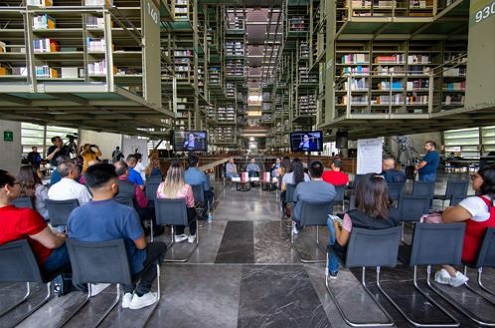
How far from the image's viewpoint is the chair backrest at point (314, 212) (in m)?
3.03

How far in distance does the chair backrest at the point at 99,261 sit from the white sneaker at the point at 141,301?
0.51 metres

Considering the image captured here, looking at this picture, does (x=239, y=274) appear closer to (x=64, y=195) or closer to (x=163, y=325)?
(x=163, y=325)

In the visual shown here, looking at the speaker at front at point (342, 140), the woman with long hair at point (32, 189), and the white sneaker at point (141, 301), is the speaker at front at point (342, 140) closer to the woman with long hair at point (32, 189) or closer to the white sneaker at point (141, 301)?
the white sneaker at point (141, 301)

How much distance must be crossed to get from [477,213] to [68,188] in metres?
3.70

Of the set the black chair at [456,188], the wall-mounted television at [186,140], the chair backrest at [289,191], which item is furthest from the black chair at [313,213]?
the wall-mounted television at [186,140]

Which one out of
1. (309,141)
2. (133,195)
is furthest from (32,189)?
(309,141)

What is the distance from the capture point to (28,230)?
65.7 inches

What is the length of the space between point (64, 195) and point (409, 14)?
8067 millimetres

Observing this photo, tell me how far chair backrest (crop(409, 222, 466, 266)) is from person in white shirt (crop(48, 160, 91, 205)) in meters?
3.20

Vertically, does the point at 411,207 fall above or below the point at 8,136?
below

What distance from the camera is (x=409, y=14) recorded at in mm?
6559

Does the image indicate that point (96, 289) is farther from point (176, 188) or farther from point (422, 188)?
point (422, 188)

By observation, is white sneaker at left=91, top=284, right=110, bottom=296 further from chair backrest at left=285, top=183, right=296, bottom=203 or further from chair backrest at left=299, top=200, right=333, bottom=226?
chair backrest at left=285, top=183, right=296, bottom=203

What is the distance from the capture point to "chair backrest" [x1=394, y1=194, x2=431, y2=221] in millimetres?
3494
